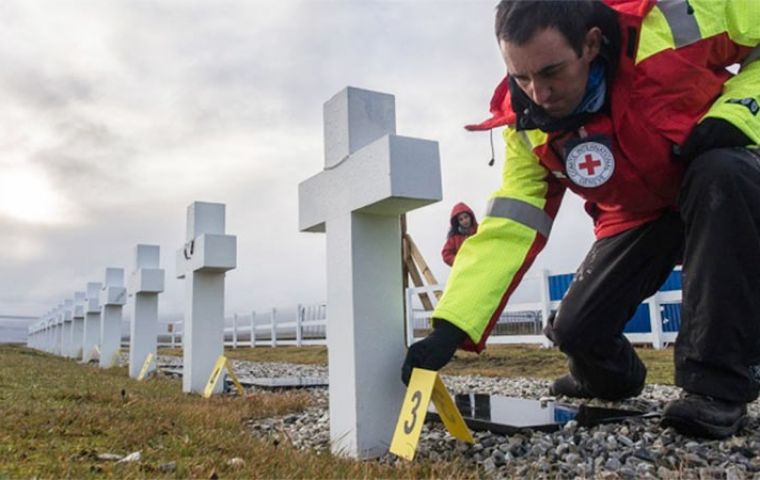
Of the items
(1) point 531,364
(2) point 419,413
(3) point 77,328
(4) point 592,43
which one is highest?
(4) point 592,43

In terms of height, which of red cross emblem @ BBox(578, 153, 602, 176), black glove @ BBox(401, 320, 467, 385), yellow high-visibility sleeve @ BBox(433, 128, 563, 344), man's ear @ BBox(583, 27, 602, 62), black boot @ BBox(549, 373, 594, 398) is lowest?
black boot @ BBox(549, 373, 594, 398)

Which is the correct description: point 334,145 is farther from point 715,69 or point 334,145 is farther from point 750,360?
point 750,360

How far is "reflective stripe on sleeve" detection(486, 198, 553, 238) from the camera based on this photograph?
101 inches

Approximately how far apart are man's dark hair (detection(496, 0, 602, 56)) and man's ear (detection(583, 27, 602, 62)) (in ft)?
0.06

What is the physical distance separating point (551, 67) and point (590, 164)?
1.46ft

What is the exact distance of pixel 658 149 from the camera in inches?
90.0

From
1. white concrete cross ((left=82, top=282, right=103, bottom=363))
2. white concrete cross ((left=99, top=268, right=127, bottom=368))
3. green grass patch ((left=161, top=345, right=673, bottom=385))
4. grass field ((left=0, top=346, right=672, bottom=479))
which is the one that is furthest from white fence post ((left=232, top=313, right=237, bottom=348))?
grass field ((left=0, top=346, right=672, bottom=479))

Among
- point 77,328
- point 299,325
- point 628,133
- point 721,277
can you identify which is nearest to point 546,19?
point 628,133

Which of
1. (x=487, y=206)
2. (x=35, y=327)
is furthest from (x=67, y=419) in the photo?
(x=35, y=327)

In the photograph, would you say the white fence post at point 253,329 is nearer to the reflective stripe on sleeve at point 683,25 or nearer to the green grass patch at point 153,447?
the green grass patch at point 153,447

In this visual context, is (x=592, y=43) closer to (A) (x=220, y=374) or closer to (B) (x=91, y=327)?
(A) (x=220, y=374)

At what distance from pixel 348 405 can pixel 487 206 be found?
3.35 ft

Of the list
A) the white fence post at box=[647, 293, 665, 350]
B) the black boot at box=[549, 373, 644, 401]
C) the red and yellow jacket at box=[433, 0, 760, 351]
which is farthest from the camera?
the white fence post at box=[647, 293, 665, 350]

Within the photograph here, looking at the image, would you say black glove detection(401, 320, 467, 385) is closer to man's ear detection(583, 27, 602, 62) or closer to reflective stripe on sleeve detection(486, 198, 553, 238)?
reflective stripe on sleeve detection(486, 198, 553, 238)
